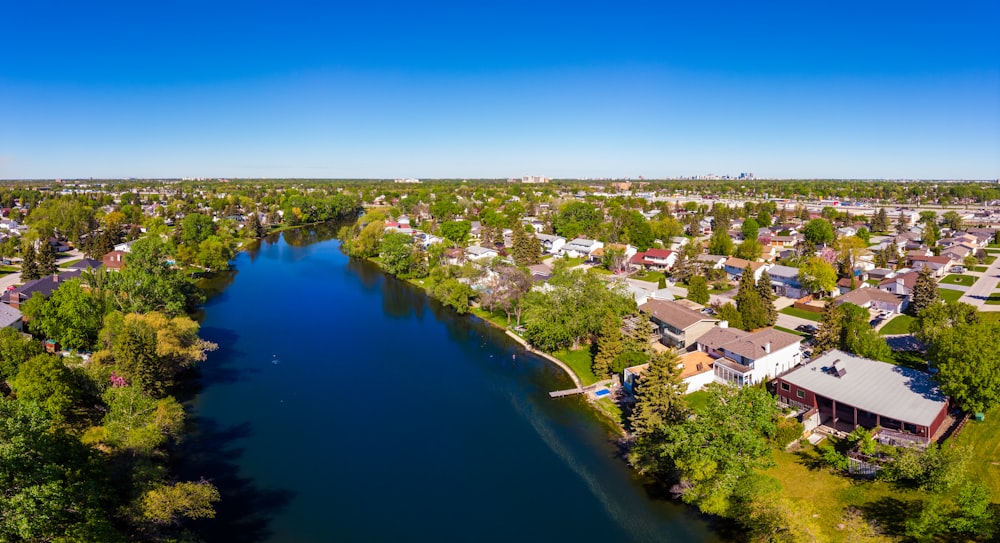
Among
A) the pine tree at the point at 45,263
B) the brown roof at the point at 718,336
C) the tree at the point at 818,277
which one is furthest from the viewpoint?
the pine tree at the point at 45,263

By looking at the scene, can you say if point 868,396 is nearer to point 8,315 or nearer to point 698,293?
point 698,293

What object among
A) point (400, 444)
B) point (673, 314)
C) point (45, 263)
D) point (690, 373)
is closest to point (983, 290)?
point (673, 314)

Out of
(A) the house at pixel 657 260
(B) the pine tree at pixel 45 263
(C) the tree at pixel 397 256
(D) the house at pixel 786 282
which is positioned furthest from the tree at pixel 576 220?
(B) the pine tree at pixel 45 263

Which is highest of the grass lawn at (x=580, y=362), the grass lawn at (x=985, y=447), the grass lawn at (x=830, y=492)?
the grass lawn at (x=985, y=447)

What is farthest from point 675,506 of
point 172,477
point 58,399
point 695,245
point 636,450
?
point 695,245

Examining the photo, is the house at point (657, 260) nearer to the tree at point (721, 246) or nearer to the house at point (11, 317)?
the tree at point (721, 246)

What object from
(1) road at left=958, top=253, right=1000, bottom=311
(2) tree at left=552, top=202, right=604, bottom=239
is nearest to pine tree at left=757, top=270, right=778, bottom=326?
(1) road at left=958, top=253, right=1000, bottom=311

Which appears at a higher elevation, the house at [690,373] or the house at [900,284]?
the house at [900,284]
